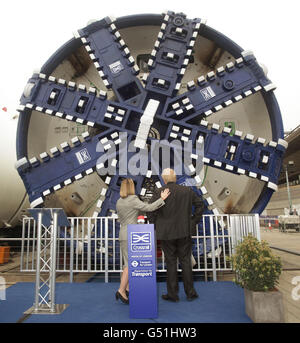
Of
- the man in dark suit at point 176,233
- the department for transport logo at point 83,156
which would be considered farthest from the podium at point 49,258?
the department for transport logo at point 83,156

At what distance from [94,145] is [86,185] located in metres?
1.33

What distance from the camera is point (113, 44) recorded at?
16.7 ft

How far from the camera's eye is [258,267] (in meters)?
2.65

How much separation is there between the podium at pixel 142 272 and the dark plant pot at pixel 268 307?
3.08 ft

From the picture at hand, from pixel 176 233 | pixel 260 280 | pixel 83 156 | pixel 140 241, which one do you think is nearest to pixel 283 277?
pixel 260 280

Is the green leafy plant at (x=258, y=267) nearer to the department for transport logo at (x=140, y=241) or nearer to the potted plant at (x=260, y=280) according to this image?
the potted plant at (x=260, y=280)

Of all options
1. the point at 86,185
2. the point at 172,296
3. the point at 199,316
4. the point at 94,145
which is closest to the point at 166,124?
the point at 94,145

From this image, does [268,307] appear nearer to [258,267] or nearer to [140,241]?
[258,267]

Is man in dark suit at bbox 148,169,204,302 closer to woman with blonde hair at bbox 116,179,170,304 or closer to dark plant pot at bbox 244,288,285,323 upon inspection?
woman with blonde hair at bbox 116,179,170,304

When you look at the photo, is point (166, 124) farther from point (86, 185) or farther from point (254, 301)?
point (254, 301)

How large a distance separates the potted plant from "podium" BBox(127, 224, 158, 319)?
879 millimetres

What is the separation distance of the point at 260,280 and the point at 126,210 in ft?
5.30

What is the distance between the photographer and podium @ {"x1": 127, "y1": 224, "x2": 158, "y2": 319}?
2.78 metres

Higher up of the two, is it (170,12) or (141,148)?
(170,12)
